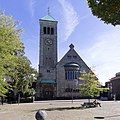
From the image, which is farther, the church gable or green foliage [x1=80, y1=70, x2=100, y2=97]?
the church gable

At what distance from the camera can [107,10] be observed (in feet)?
31.6

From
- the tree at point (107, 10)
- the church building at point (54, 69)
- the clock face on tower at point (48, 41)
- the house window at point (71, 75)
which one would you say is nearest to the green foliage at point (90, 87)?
the tree at point (107, 10)

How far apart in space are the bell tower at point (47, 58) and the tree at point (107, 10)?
219 ft

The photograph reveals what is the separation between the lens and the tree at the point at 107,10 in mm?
9406

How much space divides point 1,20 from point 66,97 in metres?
58.8

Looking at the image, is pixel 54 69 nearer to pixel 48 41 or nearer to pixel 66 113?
pixel 48 41

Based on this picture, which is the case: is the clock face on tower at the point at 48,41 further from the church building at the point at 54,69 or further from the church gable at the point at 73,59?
the church gable at the point at 73,59

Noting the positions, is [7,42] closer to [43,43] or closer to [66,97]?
[66,97]

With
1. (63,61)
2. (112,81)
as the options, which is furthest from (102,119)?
(112,81)

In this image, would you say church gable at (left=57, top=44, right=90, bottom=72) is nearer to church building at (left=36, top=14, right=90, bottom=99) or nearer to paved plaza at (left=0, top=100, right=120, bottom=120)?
church building at (left=36, top=14, right=90, bottom=99)

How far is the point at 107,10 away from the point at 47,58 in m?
70.6

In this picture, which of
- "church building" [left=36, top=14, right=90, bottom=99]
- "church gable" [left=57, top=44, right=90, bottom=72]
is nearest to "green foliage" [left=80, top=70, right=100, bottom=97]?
"church building" [left=36, top=14, right=90, bottom=99]

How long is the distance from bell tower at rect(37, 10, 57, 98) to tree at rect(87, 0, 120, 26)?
2633 inches

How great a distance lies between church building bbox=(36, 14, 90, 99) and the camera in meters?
77.1
